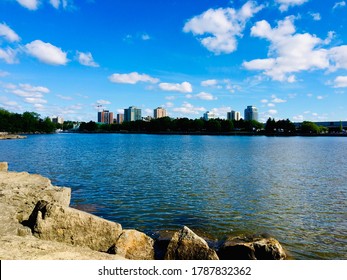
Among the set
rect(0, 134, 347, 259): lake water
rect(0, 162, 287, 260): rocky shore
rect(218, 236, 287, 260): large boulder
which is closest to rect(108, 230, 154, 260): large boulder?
rect(0, 162, 287, 260): rocky shore

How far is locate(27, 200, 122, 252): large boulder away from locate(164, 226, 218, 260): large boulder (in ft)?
8.92

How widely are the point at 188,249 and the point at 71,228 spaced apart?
5220mm

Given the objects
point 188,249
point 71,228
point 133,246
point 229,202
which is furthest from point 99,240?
point 229,202

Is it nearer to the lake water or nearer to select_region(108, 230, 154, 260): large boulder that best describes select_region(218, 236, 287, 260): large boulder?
the lake water

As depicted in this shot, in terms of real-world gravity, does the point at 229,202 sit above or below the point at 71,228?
below

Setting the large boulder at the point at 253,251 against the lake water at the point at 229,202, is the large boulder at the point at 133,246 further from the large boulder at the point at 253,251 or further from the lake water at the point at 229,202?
the lake water at the point at 229,202

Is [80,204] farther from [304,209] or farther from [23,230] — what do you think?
[304,209]

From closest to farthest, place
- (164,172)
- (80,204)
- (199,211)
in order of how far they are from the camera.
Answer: (199,211) → (80,204) → (164,172)

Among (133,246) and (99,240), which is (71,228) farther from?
(133,246)

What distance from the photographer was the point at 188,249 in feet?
43.7

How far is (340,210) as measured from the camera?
23281 mm
